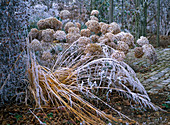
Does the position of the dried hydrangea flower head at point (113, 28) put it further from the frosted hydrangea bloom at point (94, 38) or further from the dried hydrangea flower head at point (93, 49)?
the dried hydrangea flower head at point (93, 49)

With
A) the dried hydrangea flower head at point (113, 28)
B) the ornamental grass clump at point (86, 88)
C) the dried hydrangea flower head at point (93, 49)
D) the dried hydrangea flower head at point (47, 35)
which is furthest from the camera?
the dried hydrangea flower head at point (113, 28)

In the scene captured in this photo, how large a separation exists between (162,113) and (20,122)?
4.98 ft

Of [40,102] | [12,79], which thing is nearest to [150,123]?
[40,102]

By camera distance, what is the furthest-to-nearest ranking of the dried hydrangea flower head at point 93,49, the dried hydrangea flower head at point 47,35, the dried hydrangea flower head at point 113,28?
the dried hydrangea flower head at point 113,28 < the dried hydrangea flower head at point 47,35 < the dried hydrangea flower head at point 93,49

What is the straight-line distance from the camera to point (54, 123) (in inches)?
73.7

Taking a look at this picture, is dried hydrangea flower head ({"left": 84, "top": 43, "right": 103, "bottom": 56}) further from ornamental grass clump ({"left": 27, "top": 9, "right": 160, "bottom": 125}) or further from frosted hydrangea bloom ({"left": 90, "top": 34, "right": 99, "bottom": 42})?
frosted hydrangea bloom ({"left": 90, "top": 34, "right": 99, "bottom": 42})

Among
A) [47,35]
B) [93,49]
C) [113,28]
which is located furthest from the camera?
[113,28]

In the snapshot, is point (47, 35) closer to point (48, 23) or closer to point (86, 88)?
point (48, 23)

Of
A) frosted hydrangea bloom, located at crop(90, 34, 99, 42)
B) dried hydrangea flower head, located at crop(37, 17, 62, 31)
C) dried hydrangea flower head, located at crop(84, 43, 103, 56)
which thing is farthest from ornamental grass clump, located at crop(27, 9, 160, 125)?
dried hydrangea flower head, located at crop(37, 17, 62, 31)

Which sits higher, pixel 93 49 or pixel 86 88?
pixel 93 49

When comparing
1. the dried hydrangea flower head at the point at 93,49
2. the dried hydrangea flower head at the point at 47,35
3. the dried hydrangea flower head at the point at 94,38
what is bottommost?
the dried hydrangea flower head at the point at 93,49

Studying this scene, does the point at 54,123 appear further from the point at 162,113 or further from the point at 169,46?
the point at 169,46

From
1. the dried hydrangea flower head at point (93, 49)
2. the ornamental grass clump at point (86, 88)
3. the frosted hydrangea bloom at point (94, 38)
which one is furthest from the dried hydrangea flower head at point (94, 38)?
the dried hydrangea flower head at point (93, 49)

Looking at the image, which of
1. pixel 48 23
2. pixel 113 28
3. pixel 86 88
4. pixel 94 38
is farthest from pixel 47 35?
pixel 86 88
